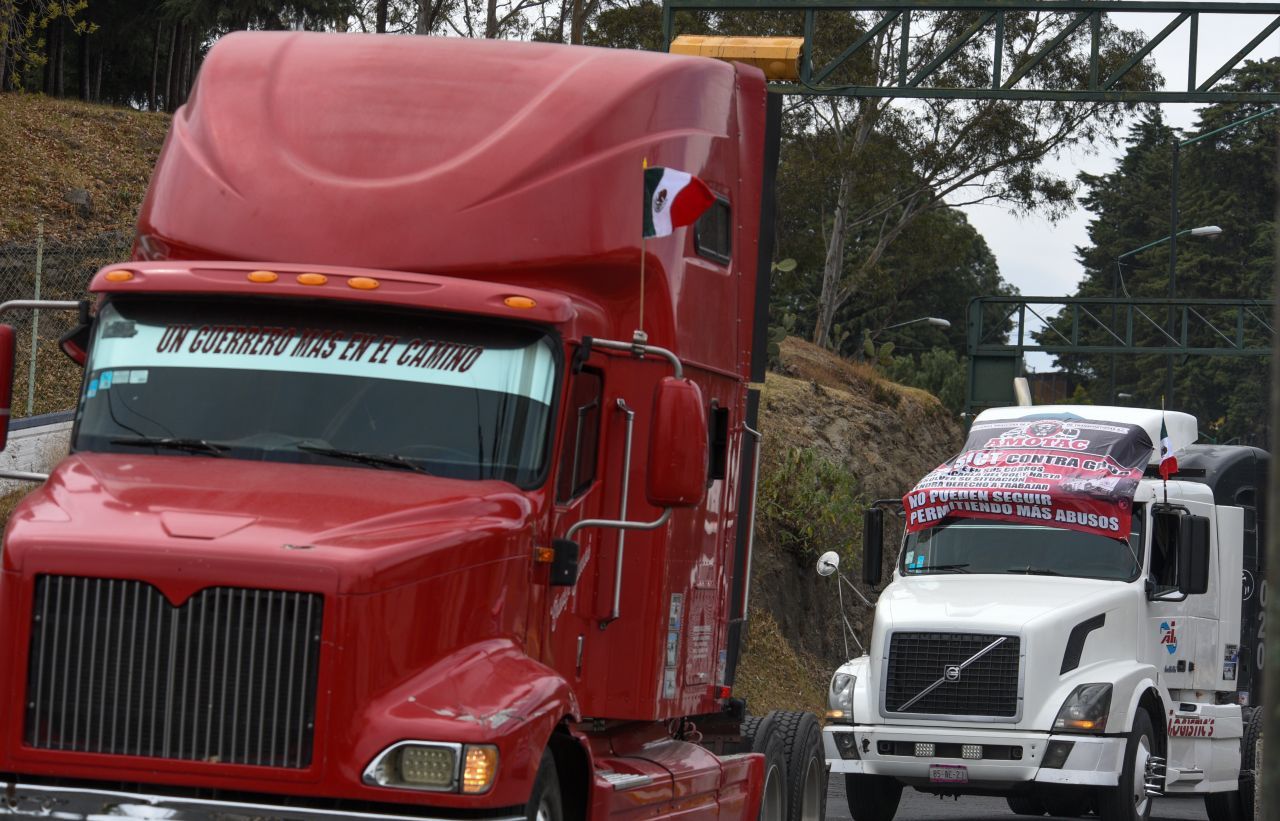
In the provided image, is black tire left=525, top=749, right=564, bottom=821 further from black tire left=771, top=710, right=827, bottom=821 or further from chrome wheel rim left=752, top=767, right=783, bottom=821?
black tire left=771, top=710, right=827, bottom=821

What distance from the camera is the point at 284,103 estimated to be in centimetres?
928

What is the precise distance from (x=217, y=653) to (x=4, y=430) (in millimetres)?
1901

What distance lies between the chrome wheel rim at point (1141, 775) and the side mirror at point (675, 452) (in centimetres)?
785

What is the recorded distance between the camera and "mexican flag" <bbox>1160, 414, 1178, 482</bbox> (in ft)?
53.7

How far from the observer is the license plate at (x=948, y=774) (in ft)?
49.1

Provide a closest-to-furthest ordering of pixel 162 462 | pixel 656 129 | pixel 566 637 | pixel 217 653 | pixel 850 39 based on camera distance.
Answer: pixel 217 653
pixel 162 462
pixel 566 637
pixel 656 129
pixel 850 39

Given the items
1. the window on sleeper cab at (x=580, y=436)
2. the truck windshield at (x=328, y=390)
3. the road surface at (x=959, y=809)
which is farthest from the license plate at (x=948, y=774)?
the truck windshield at (x=328, y=390)

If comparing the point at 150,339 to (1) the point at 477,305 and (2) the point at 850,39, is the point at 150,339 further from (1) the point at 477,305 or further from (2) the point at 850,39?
(2) the point at 850,39

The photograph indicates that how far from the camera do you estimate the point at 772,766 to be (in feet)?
40.0

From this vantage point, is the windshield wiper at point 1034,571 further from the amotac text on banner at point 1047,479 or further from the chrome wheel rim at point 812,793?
the chrome wheel rim at point 812,793

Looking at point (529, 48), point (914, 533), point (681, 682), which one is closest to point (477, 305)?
point (529, 48)

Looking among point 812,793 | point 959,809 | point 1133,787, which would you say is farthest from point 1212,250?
point 812,793

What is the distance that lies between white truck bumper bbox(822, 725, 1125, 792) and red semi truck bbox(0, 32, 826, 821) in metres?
4.60

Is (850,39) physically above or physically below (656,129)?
above
